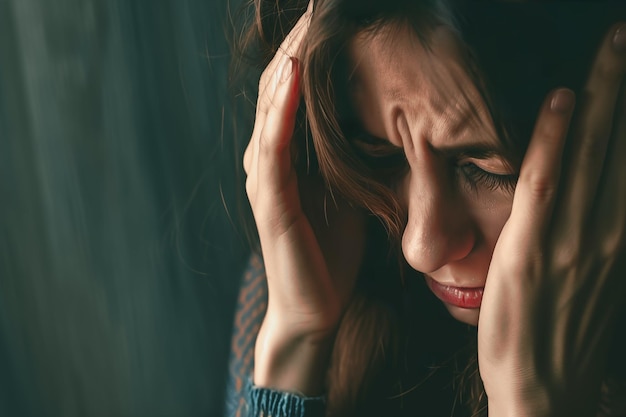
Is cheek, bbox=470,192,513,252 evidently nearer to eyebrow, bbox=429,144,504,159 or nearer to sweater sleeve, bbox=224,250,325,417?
eyebrow, bbox=429,144,504,159

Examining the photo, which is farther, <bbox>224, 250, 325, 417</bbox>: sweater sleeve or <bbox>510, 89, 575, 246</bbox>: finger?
<bbox>224, 250, 325, 417</bbox>: sweater sleeve

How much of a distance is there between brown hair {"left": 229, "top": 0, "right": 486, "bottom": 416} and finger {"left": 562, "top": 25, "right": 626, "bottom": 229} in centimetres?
10

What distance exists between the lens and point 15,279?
0.77 metres

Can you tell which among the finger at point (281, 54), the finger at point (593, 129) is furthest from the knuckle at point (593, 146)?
the finger at point (281, 54)

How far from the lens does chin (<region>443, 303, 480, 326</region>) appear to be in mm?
598

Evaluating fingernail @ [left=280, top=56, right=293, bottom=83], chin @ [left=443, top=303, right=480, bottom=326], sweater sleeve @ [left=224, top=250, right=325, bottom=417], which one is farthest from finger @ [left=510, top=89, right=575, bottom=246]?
sweater sleeve @ [left=224, top=250, right=325, bottom=417]

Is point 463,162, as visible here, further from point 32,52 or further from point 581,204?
point 32,52

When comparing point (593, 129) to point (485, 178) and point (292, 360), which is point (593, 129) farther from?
point (292, 360)

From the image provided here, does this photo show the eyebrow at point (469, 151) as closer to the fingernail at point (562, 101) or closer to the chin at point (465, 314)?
the fingernail at point (562, 101)

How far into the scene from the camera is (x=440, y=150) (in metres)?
0.52

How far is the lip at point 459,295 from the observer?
1.92 feet

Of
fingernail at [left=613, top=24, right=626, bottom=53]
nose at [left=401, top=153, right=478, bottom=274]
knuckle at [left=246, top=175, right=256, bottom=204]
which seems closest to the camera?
fingernail at [left=613, top=24, right=626, bottom=53]

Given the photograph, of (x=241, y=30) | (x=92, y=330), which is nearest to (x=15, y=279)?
(x=92, y=330)

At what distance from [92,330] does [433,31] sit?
1.78 feet
